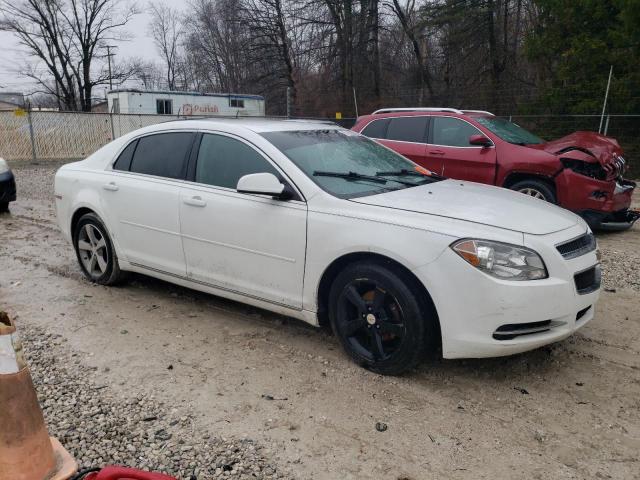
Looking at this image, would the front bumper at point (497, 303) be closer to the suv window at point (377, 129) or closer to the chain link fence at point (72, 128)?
the suv window at point (377, 129)

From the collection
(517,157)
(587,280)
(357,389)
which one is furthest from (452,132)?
(357,389)

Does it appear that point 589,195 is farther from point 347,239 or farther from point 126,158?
point 126,158

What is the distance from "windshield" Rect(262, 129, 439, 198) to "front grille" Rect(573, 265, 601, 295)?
4.41 feet

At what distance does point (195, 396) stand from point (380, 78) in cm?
2403

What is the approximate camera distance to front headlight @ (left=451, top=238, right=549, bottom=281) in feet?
10.1

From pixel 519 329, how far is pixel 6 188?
8.57 meters

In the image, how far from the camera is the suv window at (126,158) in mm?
4957

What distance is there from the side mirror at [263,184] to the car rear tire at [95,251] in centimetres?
199

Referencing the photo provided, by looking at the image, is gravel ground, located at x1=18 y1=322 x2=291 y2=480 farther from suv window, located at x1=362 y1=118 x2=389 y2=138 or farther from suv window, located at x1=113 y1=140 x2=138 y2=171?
suv window, located at x1=362 y1=118 x2=389 y2=138

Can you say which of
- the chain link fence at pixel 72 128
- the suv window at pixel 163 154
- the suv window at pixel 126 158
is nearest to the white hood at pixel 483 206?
the suv window at pixel 163 154

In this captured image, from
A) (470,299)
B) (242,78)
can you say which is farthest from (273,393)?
(242,78)

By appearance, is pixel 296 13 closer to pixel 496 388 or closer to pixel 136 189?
pixel 136 189

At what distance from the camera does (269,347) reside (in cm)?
397

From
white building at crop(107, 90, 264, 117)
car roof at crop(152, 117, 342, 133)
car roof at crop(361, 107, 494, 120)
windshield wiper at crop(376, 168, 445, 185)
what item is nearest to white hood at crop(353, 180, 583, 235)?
windshield wiper at crop(376, 168, 445, 185)
